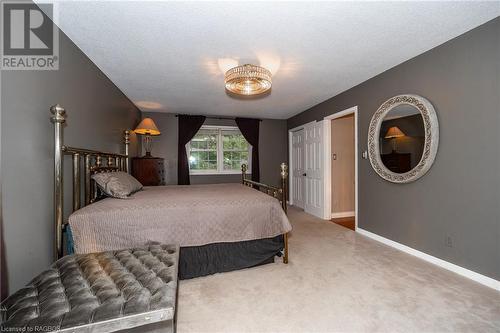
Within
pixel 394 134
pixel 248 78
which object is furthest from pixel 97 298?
pixel 394 134

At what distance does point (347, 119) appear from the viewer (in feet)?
15.7

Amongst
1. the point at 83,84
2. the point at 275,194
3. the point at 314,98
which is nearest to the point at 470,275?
the point at 275,194

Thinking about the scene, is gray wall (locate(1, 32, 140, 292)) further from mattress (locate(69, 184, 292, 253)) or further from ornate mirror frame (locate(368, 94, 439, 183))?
ornate mirror frame (locate(368, 94, 439, 183))

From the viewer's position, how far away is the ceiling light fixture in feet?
7.21

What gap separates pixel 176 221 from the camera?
6.64ft

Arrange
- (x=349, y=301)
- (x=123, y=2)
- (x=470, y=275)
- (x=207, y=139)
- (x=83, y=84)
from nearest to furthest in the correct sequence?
(x=123, y=2) → (x=349, y=301) → (x=470, y=275) → (x=83, y=84) → (x=207, y=139)

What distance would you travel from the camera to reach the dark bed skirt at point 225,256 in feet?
7.06

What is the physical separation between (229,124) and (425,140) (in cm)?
418

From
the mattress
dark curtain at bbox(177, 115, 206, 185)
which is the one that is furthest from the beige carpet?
dark curtain at bbox(177, 115, 206, 185)

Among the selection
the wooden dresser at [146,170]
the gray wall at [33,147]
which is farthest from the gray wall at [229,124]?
the gray wall at [33,147]

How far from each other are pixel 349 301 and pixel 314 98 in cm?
345

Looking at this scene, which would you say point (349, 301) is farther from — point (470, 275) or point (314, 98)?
point (314, 98)

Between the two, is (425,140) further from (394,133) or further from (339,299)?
(339,299)

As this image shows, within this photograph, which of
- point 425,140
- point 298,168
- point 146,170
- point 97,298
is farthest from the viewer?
point 298,168
